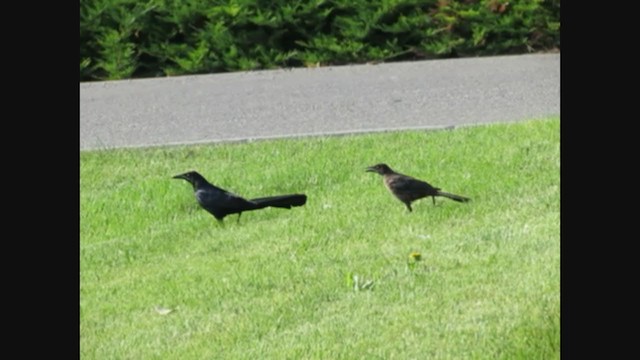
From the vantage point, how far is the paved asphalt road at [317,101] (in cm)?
868

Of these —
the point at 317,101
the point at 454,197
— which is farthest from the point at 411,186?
the point at 317,101

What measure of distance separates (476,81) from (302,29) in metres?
1.86

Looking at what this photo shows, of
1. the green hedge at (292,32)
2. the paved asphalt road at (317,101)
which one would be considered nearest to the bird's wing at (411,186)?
the paved asphalt road at (317,101)

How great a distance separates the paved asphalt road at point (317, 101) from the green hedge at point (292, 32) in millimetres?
237

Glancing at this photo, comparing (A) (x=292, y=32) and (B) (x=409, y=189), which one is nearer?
(B) (x=409, y=189)

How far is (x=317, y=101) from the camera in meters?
9.50

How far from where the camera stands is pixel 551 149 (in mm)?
7258

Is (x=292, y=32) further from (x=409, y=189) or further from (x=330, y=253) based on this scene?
(x=330, y=253)

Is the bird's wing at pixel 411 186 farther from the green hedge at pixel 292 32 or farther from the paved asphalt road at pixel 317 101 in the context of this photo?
the green hedge at pixel 292 32

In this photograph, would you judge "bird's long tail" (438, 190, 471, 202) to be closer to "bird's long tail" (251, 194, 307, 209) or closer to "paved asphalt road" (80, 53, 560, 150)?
"bird's long tail" (251, 194, 307, 209)

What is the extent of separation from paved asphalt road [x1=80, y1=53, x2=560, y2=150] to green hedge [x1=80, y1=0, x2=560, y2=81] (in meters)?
0.24

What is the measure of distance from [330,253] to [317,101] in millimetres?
3884

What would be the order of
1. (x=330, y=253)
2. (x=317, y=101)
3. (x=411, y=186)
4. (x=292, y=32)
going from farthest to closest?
(x=292, y=32), (x=317, y=101), (x=411, y=186), (x=330, y=253)
